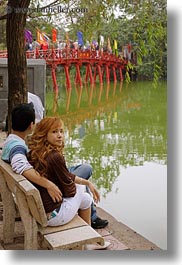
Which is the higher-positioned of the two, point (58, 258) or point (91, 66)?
point (91, 66)

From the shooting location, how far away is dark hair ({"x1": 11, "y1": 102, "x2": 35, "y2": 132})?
253cm

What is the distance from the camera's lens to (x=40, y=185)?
2361 millimetres

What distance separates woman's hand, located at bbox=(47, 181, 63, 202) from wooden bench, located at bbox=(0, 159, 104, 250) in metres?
0.11

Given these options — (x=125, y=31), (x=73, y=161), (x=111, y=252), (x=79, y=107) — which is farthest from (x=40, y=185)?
(x=79, y=107)

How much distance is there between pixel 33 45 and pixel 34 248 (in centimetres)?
178

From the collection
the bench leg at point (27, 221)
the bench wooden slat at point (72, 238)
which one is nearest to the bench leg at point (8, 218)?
the bench leg at point (27, 221)

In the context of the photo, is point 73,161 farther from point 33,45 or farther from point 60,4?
point 60,4

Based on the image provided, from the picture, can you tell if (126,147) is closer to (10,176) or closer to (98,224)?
(98,224)

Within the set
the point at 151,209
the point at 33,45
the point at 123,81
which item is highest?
the point at 33,45

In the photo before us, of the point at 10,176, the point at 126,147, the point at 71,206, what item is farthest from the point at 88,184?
the point at 126,147

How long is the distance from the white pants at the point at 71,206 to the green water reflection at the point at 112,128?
126 centimetres

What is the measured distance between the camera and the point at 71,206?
2443 millimetres

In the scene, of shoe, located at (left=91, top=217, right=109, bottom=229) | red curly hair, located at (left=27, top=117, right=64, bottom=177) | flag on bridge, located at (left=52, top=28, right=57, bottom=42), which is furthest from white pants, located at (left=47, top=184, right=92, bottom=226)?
flag on bridge, located at (left=52, top=28, right=57, bottom=42)

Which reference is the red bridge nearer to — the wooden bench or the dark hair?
the dark hair
